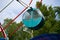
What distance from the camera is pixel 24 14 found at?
188 inches

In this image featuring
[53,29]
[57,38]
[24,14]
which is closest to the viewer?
[57,38]

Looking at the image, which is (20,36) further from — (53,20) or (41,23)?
(41,23)

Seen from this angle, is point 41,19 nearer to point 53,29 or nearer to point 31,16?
point 31,16

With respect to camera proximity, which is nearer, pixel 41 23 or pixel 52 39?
pixel 52 39

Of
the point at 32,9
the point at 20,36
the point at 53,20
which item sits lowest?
the point at 20,36

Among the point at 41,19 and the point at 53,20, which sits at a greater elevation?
Answer: the point at 41,19

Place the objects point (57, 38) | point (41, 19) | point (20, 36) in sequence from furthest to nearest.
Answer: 1. point (20, 36)
2. point (41, 19)
3. point (57, 38)

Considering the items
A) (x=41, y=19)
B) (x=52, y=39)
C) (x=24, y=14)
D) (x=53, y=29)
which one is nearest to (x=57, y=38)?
(x=52, y=39)

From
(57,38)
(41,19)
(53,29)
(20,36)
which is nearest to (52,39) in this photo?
(57,38)

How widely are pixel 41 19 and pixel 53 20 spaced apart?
18147 mm

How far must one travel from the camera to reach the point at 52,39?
10.7 feet

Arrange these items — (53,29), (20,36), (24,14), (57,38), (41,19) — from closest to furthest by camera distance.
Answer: (57,38) < (41,19) < (24,14) < (53,29) < (20,36)

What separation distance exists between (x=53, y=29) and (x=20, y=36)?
803 centimetres

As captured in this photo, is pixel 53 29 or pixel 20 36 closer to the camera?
pixel 53 29
